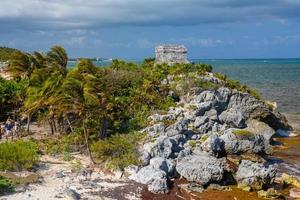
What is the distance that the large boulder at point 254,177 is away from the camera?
2598 cm

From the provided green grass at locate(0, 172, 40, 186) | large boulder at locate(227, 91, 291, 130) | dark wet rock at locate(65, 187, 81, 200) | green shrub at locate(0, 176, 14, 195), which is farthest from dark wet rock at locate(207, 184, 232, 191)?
large boulder at locate(227, 91, 291, 130)

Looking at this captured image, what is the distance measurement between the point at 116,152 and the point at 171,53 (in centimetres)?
2527

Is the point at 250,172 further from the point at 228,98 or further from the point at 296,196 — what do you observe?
the point at 228,98

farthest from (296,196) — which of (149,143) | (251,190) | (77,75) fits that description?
(77,75)

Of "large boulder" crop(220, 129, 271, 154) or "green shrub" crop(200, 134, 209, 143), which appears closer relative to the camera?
"large boulder" crop(220, 129, 271, 154)

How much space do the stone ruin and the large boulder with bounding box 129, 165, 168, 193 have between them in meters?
26.3

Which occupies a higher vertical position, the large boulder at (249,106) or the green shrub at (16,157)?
the large boulder at (249,106)

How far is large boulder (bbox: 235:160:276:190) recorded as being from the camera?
26.0m

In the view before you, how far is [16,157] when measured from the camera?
24953 mm

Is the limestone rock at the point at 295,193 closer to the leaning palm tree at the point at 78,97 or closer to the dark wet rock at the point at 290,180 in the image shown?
the dark wet rock at the point at 290,180

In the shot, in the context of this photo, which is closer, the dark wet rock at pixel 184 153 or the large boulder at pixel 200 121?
the dark wet rock at pixel 184 153

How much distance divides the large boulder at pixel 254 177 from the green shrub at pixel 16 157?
38.1ft

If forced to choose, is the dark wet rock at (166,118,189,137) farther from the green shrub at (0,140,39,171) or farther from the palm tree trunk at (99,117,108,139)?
the green shrub at (0,140,39,171)

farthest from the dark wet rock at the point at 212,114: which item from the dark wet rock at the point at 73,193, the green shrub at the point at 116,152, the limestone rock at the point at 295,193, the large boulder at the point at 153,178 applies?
the dark wet rock at the point at 73,193
